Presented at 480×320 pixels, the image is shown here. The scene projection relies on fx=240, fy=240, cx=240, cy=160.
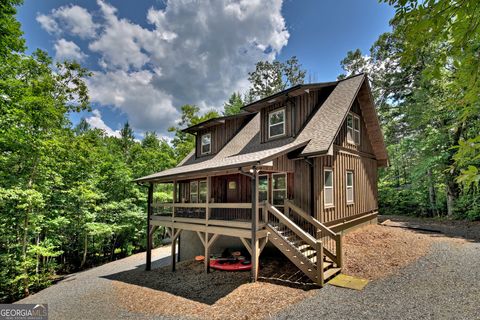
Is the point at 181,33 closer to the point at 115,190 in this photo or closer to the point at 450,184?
the point at 115,190

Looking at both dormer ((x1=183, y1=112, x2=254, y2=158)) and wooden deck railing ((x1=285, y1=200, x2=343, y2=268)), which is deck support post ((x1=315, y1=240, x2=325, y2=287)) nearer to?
wooden deck railing ((x1=285, y1=200, x2=343, y2=268))

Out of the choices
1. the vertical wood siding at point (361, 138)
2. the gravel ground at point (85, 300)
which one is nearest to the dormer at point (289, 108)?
the vertical wood siding at point (361, 138)

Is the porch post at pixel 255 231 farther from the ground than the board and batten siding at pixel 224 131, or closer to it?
closer to it

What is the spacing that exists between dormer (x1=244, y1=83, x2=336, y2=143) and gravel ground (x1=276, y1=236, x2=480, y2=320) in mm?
6535

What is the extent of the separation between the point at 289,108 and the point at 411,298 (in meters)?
8.29

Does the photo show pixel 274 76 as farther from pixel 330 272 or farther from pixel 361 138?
pixel 330 272

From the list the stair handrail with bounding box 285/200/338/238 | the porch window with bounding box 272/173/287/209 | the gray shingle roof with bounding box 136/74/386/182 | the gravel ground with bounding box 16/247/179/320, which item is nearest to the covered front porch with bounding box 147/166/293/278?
the porch window with bounding box 272/173/287/209

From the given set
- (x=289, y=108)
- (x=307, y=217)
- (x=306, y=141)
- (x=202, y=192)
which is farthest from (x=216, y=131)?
(x=307, y=217)

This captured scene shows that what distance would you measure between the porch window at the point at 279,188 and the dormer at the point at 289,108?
1.95m

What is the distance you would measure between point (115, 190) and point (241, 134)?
40.3 feet

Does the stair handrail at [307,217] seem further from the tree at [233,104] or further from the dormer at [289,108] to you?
the tree at [233,104]

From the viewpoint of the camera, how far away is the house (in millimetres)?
8266

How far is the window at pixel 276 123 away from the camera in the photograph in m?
11.7

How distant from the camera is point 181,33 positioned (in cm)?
1627
